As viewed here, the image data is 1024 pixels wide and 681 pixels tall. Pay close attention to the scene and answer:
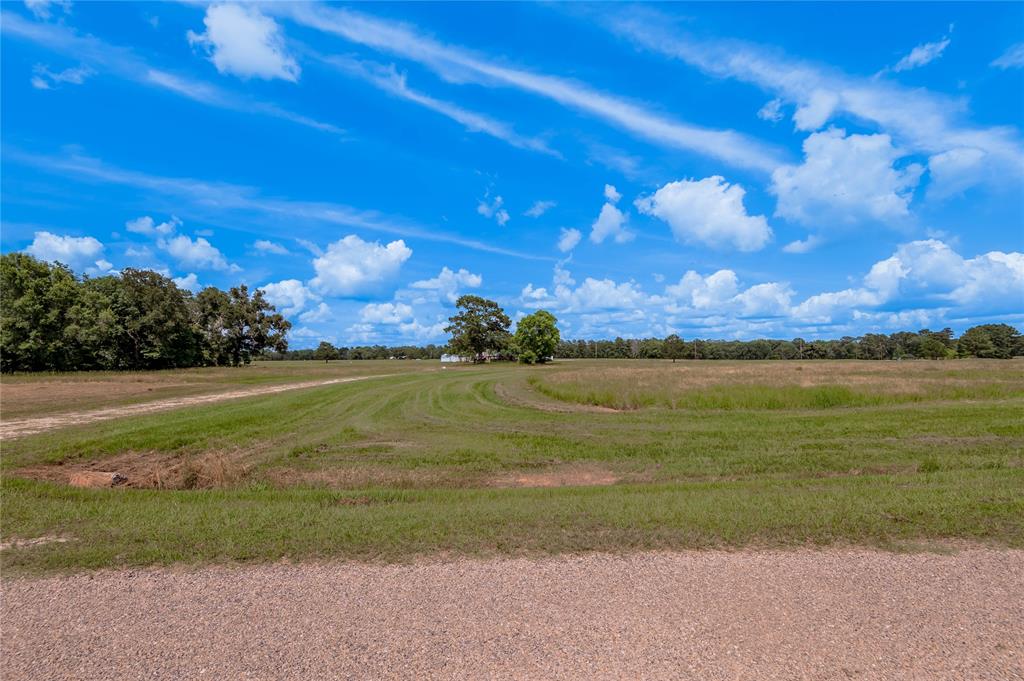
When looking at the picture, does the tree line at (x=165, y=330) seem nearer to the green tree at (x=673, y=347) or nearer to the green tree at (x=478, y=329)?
the green tree at (x=478, y=329)

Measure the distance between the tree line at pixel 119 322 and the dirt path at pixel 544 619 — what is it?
68268mm

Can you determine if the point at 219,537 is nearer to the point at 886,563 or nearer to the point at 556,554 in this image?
the point at 556,554

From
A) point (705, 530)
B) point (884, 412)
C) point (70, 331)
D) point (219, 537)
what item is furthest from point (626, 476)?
point (70, 331)

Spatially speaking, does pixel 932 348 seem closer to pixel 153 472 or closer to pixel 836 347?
pixel 836 347

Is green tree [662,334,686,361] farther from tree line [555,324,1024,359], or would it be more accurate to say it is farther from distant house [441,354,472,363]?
distant house [441,354,472,363]

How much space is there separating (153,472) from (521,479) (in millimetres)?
7946

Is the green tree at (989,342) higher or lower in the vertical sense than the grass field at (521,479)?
higher

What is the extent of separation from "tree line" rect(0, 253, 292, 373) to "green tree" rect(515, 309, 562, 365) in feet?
140

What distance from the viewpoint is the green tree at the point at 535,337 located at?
96625 mm

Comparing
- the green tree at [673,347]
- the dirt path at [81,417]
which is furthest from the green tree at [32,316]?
the green tree at [673,347]

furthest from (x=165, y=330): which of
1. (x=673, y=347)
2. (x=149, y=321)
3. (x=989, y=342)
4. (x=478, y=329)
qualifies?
(x=989, y=342)

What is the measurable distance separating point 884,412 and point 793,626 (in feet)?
61.9

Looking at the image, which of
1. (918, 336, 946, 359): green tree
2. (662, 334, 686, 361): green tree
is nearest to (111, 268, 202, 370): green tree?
(662, 334, 686, 361): green tree

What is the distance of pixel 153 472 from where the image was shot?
35.2ft
